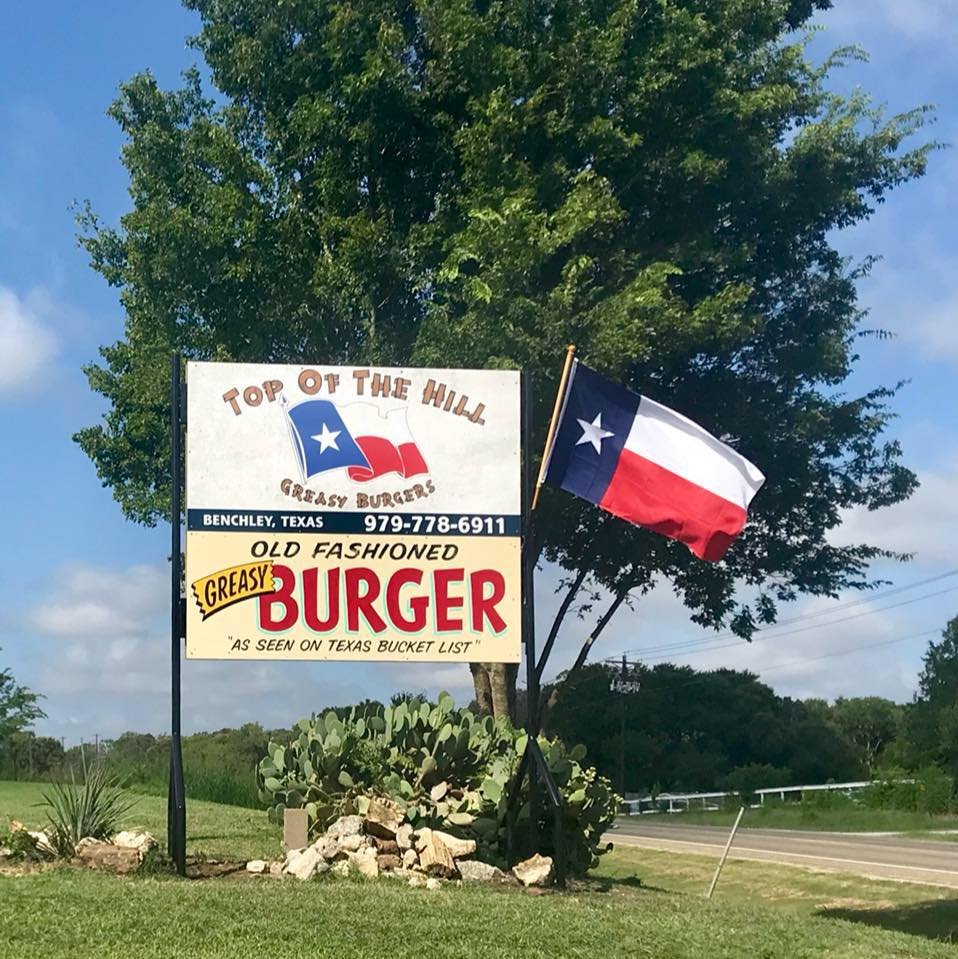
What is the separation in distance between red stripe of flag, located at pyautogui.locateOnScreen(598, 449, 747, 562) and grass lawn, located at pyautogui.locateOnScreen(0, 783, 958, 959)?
12.0 ft

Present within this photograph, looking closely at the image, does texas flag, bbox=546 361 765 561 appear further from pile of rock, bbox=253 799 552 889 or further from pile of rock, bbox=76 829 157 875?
pile of rock, bbox=76 829 157 875

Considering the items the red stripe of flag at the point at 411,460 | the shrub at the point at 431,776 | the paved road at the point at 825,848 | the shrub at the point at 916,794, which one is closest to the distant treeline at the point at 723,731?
the shrub at the point at 916,794

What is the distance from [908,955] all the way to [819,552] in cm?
1945

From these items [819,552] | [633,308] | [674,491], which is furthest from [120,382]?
[674,491]

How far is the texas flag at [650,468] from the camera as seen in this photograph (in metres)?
14.6

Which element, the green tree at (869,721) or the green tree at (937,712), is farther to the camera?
the green tree at (869,721)

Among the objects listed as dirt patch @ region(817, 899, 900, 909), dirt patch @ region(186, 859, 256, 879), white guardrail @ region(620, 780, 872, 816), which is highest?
dirt patch @ region(186, 859, 256, 879)

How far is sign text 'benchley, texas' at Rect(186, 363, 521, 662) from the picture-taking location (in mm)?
14461

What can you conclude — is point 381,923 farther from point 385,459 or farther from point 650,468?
point 650,468

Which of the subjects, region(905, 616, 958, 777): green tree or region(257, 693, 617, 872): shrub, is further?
region(905, 616, 958, 777): green tree

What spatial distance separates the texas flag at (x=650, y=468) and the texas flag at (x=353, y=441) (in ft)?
5.13

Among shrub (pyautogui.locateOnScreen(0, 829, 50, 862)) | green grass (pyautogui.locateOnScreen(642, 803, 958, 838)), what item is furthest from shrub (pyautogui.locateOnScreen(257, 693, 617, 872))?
green grass (pyautogui.locateOnScreen(642, 803, 958, 838))

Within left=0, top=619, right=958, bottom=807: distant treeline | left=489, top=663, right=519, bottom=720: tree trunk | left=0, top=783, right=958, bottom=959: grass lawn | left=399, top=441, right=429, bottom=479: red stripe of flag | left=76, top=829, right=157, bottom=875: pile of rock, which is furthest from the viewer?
left=0, top=619, right=958, bottom=807: distant treeline

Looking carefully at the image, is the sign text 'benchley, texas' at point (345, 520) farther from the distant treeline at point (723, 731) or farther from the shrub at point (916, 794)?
the distant treeline at point (723, 731)
